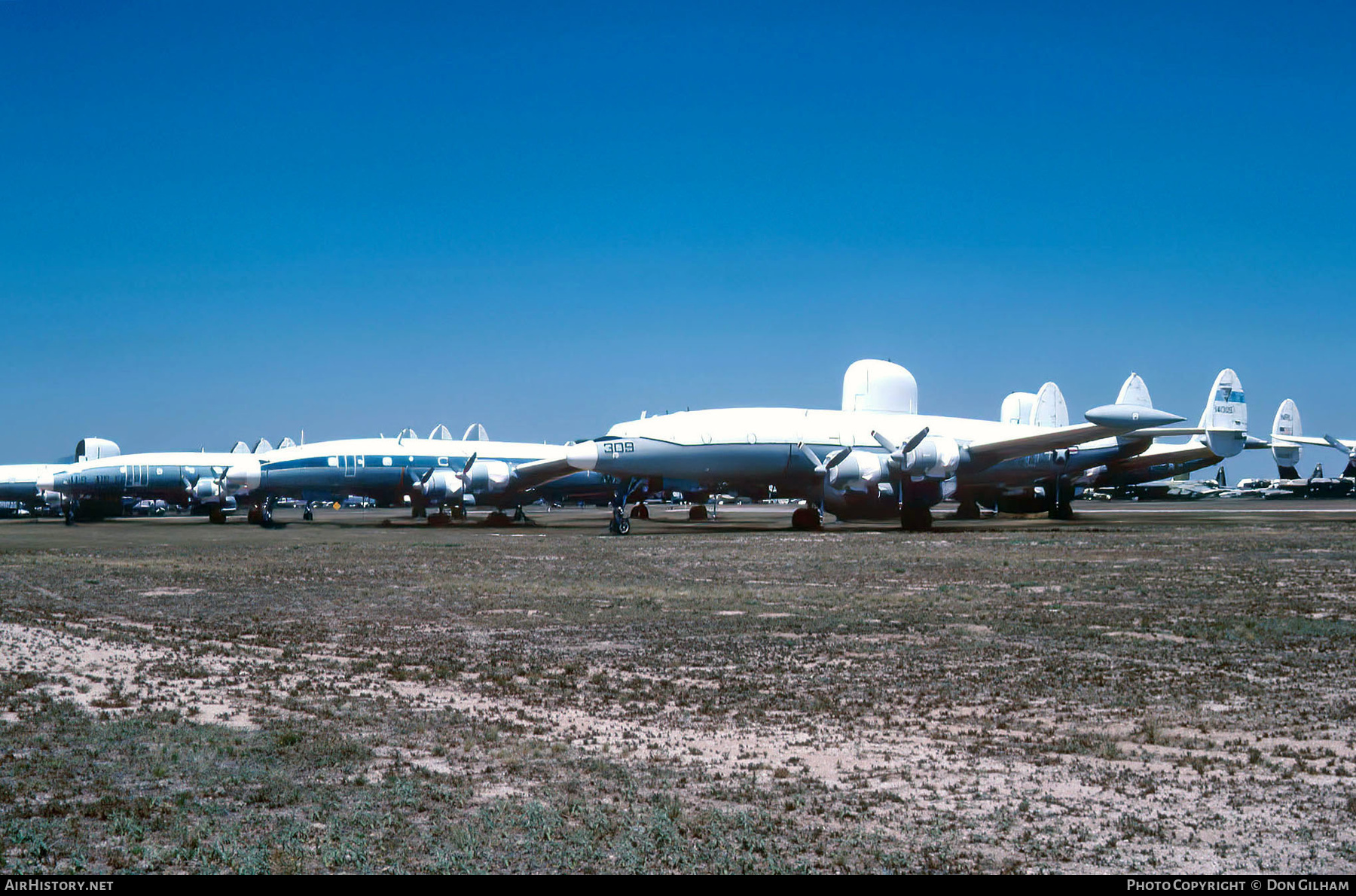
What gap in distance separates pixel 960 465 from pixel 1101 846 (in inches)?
1436

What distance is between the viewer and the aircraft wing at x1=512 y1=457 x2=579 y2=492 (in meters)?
51.9

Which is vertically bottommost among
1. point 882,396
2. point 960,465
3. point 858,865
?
point 858,865

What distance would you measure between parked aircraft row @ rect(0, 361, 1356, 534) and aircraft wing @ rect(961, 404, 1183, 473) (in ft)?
0.22

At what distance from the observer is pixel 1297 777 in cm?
641

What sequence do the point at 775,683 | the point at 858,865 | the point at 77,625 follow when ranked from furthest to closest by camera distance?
the point at 77,625 < the point at 775,683 < the point at 858,865

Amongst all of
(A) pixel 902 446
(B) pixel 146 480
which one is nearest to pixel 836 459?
(A) pixel 902 446

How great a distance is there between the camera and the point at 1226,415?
155ft

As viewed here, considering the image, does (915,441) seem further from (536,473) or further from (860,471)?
(536,473)

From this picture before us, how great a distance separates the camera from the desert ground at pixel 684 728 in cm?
541

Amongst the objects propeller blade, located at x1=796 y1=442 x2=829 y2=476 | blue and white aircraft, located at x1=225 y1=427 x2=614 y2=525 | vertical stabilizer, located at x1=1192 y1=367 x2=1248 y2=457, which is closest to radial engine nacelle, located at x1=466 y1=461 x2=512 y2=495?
blue and white aircraft, located at x1=225 y1=427 x2=614 y2=525

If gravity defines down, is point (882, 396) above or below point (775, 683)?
above

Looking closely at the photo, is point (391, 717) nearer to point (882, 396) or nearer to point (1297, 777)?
point (1297, 777)

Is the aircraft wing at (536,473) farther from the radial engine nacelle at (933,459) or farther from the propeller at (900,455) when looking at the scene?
the radial engine nacelle at (933,459)

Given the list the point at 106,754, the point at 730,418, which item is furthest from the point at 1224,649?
the point at 730,418
